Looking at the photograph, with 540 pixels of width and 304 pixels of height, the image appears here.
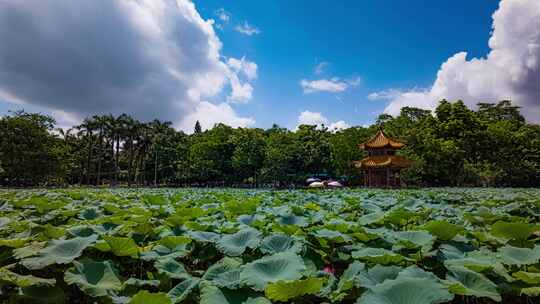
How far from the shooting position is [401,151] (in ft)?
122

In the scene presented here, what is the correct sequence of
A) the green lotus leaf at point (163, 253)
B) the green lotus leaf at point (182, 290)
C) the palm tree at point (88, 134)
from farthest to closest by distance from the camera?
1. the palm tree at point (88, 134)
2. the green lotus leaf at point (163, 253)
3. the green lotus leaf at point (182, 290)

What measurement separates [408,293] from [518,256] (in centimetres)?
134

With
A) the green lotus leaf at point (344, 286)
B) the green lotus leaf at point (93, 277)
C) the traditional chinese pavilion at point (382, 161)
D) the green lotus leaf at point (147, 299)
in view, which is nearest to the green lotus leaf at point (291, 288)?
the green lotus leaf at point (344, 286)

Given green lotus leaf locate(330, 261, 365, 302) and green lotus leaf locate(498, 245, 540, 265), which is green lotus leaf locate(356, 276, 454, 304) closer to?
green lotus leaf locate(330, 261, 365, 302)

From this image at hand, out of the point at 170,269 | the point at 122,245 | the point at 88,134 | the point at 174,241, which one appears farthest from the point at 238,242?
the point at 88,134

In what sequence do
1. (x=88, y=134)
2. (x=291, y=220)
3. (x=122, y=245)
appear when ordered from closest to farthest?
(x=122, y=245) < (x=291, y=220) < (x=88, y=134)

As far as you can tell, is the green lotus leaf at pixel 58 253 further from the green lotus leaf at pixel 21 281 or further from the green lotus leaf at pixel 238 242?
the green lotus leaf at pixel 238 242

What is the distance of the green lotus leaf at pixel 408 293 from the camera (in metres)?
1.61

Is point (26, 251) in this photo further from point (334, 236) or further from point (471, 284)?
point (471, 284)

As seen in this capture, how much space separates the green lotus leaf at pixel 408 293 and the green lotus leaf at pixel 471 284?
20 cm

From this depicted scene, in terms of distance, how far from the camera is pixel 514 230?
2938mm

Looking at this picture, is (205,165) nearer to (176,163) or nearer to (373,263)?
(176,163)

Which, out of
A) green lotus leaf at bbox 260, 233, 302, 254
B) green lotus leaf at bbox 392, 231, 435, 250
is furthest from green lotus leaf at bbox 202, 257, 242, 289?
green lotus leaf at bbox 392, 231, 435, 250

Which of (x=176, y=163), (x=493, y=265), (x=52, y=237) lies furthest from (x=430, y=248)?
(x=176, y=163)
